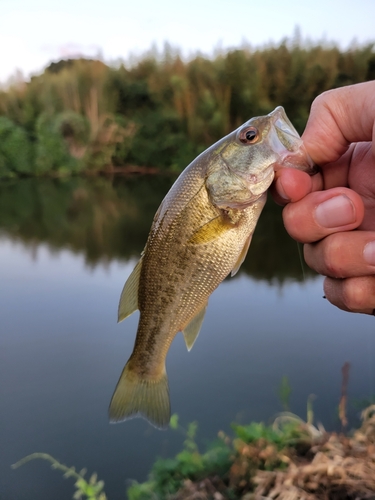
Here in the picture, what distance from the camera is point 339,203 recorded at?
1.77 meters

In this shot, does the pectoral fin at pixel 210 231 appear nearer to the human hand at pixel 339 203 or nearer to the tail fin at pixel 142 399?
the human hand at pixel 339 203

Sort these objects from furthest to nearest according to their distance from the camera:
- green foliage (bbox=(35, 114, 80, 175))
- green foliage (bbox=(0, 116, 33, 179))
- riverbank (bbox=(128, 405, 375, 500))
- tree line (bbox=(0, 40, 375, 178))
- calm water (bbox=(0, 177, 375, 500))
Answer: green foliage (bbox=(35, 114, 80, 175)) → green foliage (bbox=(0, 116, 33, 179)) → tree line (bbox=(0, 40, 375, 178)) → calm water (bbox=(0, 177, 375, 500)) → riverbank (bbox=(128, 405, 375, 500))

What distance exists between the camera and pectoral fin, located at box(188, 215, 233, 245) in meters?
1.71

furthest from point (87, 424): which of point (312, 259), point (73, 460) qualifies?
point (312, 259)

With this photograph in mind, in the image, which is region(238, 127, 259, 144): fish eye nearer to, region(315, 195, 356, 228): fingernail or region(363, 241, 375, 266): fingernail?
region(315, 195, 356, 228): fingernail

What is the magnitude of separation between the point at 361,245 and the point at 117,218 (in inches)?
490

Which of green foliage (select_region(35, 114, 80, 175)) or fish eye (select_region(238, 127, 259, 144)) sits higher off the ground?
green foliage (select_region(35, 114, 80, 175))

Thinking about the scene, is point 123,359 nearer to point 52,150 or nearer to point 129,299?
point 129,299

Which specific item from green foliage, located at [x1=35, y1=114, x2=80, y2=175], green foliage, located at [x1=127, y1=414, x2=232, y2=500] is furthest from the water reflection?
green foliage, located at [x1=127, y1=414, x2=232, y2=500]

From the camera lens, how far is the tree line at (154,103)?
19.5 m

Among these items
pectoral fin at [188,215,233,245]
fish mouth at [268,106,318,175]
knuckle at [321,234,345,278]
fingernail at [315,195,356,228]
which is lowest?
knuckle at [321,234,345,278]

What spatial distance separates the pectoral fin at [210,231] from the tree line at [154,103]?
17.1 m

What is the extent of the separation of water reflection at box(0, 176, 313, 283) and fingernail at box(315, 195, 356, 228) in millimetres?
7209

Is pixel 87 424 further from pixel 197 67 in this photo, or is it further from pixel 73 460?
pixel 197 67
